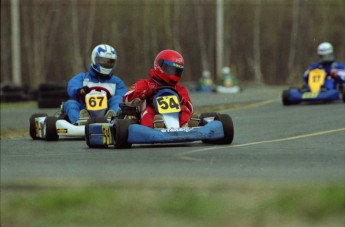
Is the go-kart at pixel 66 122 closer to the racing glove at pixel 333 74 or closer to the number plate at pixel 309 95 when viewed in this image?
the number plate at pixel 309 95

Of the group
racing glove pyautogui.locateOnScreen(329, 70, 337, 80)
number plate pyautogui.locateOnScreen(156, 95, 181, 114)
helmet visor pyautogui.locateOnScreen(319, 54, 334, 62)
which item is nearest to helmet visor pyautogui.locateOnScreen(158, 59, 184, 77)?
number plate pyautogui.locateOnScreen(156, 95, 181, 114)

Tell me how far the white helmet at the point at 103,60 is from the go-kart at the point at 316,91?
22.2 ft

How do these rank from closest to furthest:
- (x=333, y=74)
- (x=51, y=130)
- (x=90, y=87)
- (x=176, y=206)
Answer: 1. (x=176, y=206)
2. (x=51, y=130)
3. (x=90, y=87)
4. (x=333, y=74)

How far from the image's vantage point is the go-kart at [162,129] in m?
11.7

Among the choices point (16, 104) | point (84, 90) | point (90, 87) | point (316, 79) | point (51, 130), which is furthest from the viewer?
point (16, 104)

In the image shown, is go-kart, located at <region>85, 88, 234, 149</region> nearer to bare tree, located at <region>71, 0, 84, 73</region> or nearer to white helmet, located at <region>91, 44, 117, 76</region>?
white helmet, located at <region>91, 44, 117, 76</region>

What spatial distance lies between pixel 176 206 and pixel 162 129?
15.1ft

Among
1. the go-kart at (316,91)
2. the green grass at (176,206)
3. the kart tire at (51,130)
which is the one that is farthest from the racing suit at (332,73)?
the green grass at (176,206)

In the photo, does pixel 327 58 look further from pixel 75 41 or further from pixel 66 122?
pixel 75 41

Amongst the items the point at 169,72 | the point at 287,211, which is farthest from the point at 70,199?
the point at 169,72

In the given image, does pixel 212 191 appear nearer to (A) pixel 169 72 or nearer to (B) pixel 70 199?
(B) pixel 70 199

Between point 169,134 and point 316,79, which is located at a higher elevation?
point 169,134

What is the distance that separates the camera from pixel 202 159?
10.2 meters

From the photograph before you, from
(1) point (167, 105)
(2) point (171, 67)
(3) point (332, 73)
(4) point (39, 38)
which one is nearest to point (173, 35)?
(4) point (39, 38)
